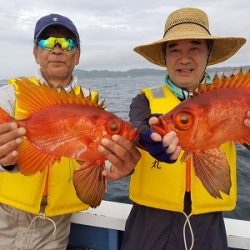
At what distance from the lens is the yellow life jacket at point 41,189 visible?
3.33 metres

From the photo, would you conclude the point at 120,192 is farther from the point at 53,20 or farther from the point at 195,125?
the point at 195,125

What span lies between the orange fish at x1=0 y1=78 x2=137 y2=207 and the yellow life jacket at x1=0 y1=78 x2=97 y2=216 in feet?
1.86

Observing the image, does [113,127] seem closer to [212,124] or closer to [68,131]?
[68,131]

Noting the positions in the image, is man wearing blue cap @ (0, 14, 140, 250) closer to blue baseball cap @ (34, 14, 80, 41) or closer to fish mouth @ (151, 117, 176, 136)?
blue baseball cap @ (34, 14, 80, 41)

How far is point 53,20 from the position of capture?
3588 mm

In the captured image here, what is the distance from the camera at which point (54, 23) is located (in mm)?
3580

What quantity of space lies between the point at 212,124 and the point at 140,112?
2.88 feet

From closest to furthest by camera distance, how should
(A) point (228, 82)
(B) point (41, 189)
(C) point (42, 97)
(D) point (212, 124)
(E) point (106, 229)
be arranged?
1. (D) point (212, 124)
2. (A) point (228, 82)
3. (C) point (42, 97)
4. (B) point (41, 189)
5. (E) point (106, 229)

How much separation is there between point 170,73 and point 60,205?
1503 millimetres

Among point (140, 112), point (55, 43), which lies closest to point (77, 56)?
point (55, 43)

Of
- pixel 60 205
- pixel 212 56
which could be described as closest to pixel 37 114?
pixel 60 205

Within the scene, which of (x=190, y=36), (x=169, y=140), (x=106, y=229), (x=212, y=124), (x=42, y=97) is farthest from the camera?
(x=106, y=229)

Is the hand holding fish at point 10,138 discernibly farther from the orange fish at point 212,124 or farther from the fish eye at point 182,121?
the fish eye at point 182,121

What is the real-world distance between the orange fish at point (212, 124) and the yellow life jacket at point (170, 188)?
557 mm
